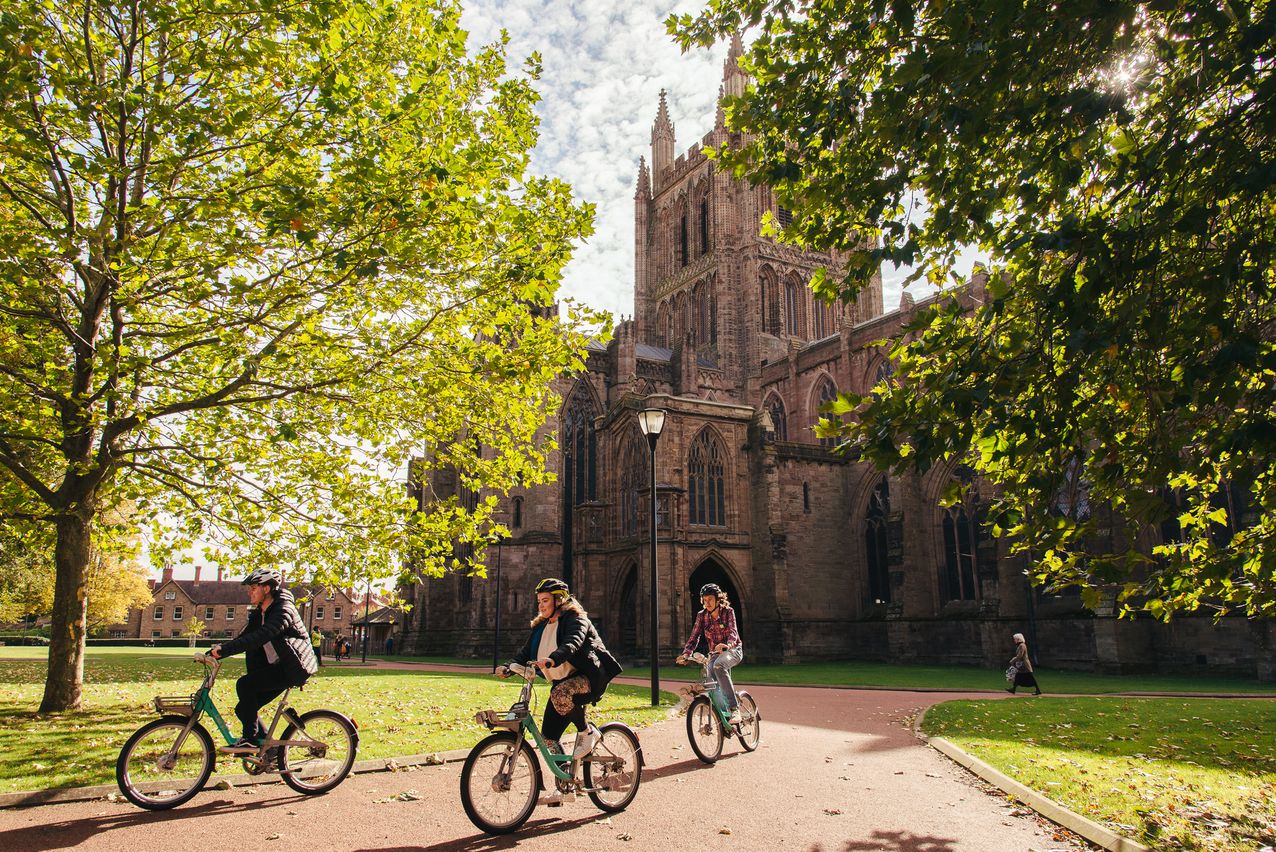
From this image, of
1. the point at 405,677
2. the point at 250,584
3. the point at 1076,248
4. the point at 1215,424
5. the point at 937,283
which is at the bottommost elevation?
the point at 405,677

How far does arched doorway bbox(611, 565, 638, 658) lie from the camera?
32750mm

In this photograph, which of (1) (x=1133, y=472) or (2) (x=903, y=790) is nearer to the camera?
(1) (x=1133, y=472)

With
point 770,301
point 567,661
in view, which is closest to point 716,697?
point 567,661

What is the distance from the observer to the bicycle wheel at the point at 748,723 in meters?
9.55

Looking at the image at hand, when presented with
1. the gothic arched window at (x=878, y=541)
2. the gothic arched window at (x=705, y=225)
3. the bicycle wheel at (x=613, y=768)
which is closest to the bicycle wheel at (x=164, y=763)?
the bicycle wheel at (x=613, y=768)

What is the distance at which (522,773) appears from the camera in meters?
6.15

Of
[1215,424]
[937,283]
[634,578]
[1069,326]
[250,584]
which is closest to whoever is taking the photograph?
[1069,326]

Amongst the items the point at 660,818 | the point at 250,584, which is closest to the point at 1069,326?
the point at 660,818

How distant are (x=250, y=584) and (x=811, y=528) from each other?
29029mm

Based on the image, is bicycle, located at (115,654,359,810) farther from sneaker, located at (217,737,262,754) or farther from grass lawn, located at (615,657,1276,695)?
grass lawn, located at (615,657,1276,695)

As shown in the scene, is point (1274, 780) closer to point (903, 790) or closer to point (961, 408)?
point (903, 790)

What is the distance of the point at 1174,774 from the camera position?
789cm

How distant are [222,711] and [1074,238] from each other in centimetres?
1246

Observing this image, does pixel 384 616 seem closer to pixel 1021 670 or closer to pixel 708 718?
pixel 1021 670
